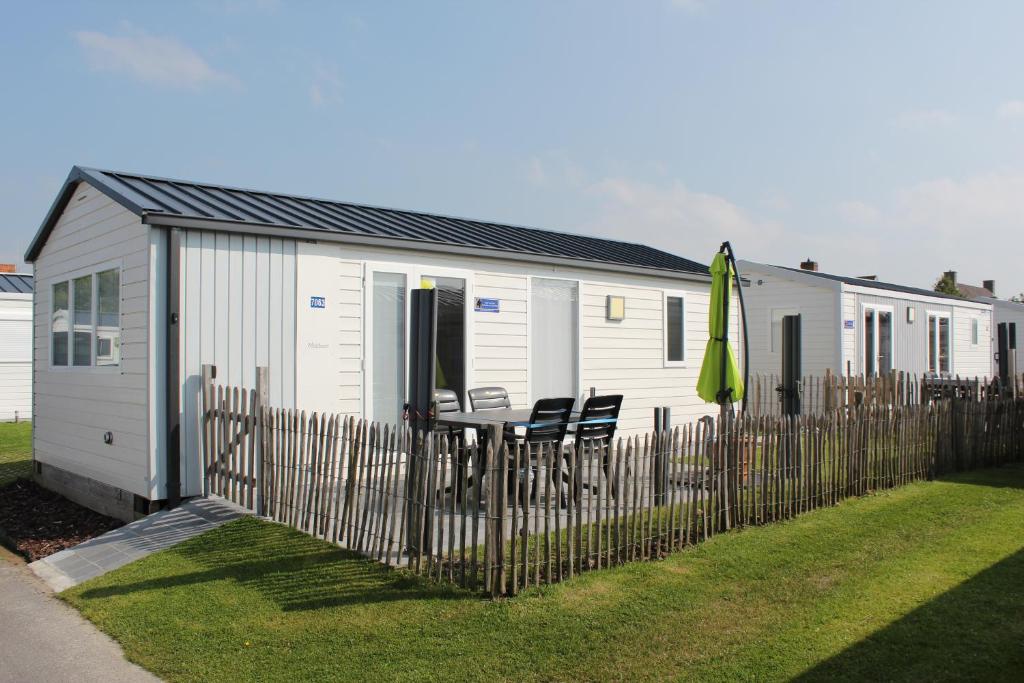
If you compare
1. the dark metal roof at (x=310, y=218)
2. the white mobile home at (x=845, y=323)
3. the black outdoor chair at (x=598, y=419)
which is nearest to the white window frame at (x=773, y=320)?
the white mobile home at (x=845, y=323)

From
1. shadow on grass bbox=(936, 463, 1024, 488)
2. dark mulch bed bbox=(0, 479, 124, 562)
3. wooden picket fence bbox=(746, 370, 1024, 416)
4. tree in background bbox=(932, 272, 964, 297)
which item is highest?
tree in background bbox=(932, 272, 964, 297)

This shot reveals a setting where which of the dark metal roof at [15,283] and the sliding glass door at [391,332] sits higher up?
the dark metal roof at [15,283]

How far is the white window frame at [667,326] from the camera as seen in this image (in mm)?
12406

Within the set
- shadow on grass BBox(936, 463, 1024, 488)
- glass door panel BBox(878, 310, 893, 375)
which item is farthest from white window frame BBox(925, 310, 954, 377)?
shadow on grass BBox(936, 463, 1024, 488)

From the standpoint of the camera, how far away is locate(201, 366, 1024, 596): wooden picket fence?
5.10 m

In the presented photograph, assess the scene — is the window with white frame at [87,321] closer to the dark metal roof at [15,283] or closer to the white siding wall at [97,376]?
the white siding wall at [97,376]

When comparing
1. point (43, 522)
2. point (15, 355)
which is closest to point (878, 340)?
point (43, 522)

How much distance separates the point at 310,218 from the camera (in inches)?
355

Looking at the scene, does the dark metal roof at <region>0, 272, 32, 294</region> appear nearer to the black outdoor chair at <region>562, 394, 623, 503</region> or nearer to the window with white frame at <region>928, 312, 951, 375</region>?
the black outdoor chair at <region>562, 394, 623, 503</region>

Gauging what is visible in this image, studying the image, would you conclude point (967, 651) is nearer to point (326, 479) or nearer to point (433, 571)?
point (433, 571)

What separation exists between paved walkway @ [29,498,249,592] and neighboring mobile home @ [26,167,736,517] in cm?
35

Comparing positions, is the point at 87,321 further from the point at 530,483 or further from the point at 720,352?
Result: the point at 720,352

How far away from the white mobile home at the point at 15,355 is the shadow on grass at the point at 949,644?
21362mm

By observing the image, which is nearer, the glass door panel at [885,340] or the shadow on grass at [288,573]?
the shadow on grass at [288,573]
